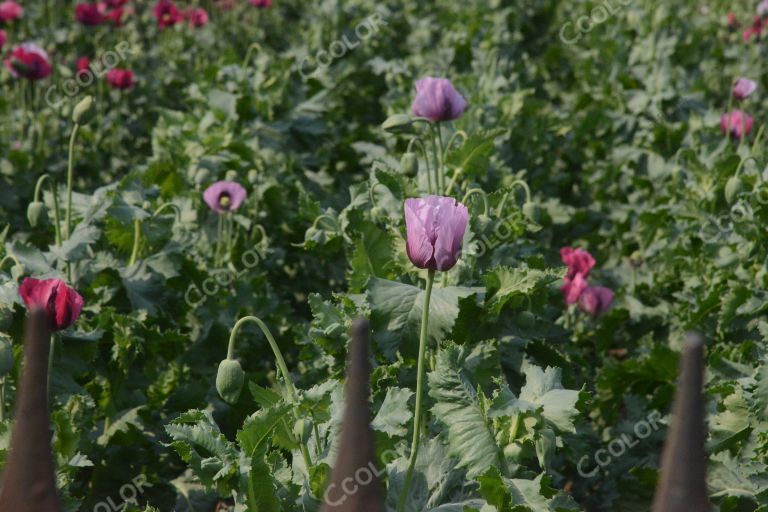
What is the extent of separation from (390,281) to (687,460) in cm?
161

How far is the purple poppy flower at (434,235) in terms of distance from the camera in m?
1.74

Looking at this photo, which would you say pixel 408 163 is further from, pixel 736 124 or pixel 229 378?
pixel 736 124

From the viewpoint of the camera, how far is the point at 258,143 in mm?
4109

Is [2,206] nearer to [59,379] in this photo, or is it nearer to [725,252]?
[59,379]

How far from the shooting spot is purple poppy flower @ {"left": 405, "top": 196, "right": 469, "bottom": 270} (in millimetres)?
1736

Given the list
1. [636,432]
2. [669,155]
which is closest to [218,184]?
[636,432]

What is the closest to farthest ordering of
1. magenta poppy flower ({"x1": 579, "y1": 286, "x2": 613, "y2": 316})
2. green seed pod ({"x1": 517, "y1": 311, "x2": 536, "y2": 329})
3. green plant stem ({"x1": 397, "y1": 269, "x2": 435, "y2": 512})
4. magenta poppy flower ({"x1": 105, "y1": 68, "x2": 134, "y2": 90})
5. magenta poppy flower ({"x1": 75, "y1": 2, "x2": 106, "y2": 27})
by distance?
green plant stem ({"x1": 397, "y1": 269, "x2": 435, "y2": 512})
green seed pod ({"x1": 517, "y1": 311, "x2": 536, "y2": 329})
magenta poppy flower ({"x1": 579, "y1": 286, "x2": 613, "y2": 316})
magenta poppy flower ({"x1": 105, "y1": 68, "x2": 134, "y2": 90})
magenta poppy flower ({"x1": 75, "y1": 2, "x2": 106, "y2": 27})

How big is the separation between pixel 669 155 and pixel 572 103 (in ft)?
5.13

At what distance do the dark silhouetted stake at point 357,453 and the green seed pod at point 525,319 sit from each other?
1.72 m

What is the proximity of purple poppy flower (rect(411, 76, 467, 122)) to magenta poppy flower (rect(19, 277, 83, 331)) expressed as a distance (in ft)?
3.93

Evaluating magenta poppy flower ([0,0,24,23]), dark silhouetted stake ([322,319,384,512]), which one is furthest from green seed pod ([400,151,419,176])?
magenta poppy flower ([0,0,24,23])

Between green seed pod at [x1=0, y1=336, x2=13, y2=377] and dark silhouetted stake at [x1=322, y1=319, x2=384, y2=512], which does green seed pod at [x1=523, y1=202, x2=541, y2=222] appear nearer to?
green seed pod at [x1=0, y1=336, x2=13, y2=377]

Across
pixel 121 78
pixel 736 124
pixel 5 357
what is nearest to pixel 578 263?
pixel 736 124

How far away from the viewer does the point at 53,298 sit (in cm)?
198
